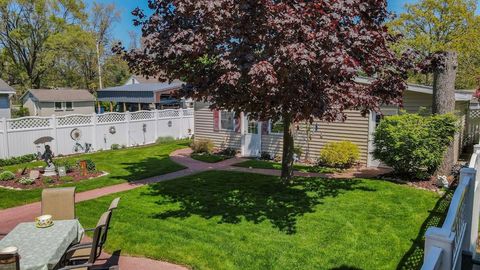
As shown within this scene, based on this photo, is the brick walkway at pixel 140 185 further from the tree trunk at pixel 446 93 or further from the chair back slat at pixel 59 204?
the tree trunk at pixel 446 93

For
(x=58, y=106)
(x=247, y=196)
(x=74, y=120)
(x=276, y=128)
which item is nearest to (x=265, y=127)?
(x=276, y=128)

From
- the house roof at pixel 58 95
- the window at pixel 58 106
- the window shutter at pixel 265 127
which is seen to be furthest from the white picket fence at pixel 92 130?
the window at pixel 58 106

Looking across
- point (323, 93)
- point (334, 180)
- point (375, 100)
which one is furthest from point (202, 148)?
point (323, 93)

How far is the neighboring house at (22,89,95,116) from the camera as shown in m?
31.2

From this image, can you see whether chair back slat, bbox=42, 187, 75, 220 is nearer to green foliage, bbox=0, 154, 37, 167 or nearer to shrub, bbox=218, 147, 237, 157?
green foliage, bbox=0, 154, 37, 167

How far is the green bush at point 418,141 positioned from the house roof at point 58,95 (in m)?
29.2

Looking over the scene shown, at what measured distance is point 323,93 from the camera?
20.9ft

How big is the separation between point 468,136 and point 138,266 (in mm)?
15764

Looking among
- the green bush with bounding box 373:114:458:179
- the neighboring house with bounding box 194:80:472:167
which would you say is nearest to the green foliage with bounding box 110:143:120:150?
the neighboring house with bounding box 194:80:472:167

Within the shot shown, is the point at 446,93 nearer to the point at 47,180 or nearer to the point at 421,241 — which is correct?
the point at 421,241

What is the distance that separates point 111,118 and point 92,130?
128 cm

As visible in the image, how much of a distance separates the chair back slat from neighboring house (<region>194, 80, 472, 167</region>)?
7.35 meters

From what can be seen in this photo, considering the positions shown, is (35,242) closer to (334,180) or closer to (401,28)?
(334,180)

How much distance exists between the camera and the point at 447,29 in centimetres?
2955
